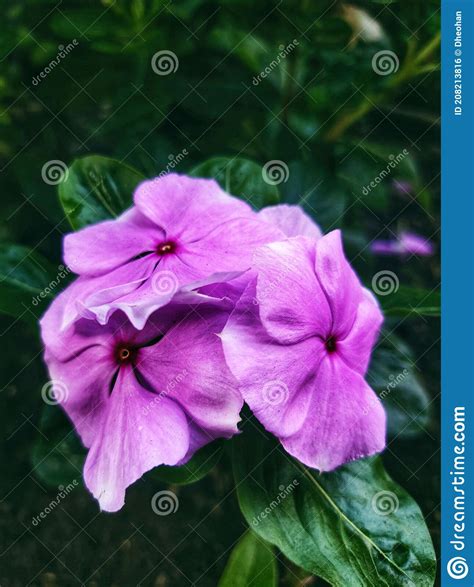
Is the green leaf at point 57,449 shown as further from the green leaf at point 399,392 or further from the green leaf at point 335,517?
the green leaf at point 399,392

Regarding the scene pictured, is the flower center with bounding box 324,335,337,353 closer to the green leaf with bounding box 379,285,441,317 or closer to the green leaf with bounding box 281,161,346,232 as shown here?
the green leaf with bounding box 379,285,441,317

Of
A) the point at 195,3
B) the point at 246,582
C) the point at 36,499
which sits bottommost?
the point at 36,499

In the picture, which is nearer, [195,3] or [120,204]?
[120,204]

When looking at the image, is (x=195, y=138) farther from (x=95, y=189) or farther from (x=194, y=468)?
(x=194, y=468)

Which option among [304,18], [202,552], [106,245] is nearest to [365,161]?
[304,18]

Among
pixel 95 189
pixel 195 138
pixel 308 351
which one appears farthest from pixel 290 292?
pixel 195 138

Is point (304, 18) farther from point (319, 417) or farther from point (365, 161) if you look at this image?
point (319, 417)
